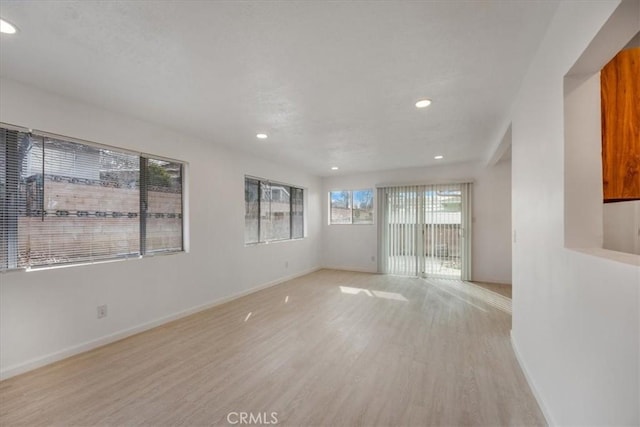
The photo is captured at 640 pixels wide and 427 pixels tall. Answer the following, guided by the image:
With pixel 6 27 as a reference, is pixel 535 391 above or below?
below

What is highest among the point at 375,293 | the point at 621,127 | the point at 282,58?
the point at 282,58

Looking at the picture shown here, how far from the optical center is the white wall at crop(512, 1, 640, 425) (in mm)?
996

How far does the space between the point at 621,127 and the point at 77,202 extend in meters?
4.22

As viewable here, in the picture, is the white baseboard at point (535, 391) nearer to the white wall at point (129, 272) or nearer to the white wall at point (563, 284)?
the white wall at point (563, 284)

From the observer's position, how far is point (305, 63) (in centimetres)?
204

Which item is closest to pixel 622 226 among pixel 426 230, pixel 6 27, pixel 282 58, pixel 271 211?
pixel 282 58

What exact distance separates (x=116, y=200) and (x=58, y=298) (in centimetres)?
108

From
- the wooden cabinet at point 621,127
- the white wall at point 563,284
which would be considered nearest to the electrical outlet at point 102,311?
the white wall at point 563,284

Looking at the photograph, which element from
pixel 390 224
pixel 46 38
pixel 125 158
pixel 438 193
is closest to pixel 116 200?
pixel 125 158

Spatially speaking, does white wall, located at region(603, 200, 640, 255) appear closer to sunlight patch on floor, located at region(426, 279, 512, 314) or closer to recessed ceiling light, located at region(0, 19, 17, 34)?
sunlight patch on floor, located at region(426, 279, 512, 314)

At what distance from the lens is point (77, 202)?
2719 mm

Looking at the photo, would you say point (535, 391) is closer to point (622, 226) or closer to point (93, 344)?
point (622, 226)

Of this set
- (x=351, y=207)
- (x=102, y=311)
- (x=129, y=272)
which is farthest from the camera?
(x=351, y=207)

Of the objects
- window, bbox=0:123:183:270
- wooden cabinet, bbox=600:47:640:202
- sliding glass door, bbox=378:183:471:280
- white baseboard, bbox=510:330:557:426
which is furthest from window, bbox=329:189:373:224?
wooden cabinet, bbox=600:47:640:202
